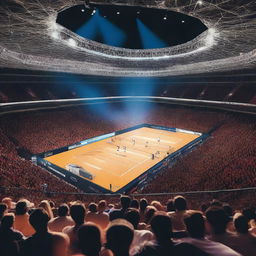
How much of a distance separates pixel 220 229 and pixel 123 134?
1124 inches

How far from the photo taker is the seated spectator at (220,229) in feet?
9.21

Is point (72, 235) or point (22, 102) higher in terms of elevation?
point (22, 102)

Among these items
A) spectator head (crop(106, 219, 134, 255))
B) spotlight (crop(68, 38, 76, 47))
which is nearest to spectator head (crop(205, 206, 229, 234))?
spectator head (crop(106, 219, 134, 255))

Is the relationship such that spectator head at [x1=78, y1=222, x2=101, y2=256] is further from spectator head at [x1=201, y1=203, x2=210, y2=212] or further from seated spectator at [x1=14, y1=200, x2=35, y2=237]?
spectator head at [x1=201, y1=203, x2=210, y2=212]

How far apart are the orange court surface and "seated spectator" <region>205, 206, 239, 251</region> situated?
10822 millimetres

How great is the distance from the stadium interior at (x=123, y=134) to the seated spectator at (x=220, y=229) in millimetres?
15

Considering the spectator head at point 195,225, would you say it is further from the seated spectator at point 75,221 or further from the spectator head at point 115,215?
the spectator head at point 115,215

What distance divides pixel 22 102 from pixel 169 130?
73.1 ft

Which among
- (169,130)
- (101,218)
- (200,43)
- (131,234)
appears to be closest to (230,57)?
(200,43)

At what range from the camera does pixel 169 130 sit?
1286 inches

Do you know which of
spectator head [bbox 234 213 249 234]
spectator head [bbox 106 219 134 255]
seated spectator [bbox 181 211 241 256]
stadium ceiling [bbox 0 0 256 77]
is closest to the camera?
spectator head [bbox 106 219 134 255]

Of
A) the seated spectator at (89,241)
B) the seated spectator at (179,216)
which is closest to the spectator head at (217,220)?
the seated spectator at (179,216)

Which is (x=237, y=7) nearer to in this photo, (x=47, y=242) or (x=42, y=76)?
(x=47, y=242)

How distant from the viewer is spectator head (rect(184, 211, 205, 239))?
7.93ft
